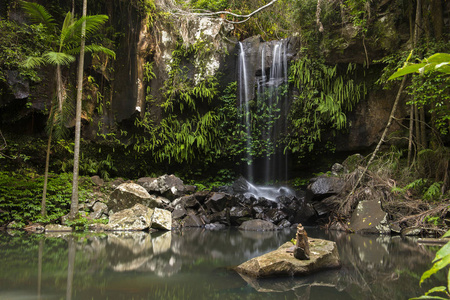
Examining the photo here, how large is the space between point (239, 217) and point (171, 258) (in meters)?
4.67

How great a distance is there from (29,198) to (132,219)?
2748 mm

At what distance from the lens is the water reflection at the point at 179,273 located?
8.23 feet

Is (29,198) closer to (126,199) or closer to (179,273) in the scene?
(126,199)

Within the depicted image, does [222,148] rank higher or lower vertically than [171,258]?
higher

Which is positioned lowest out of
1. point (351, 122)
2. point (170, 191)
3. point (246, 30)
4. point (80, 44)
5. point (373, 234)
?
point (373, 234)

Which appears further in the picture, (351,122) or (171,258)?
(351,122)

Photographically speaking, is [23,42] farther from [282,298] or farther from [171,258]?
[282,298]

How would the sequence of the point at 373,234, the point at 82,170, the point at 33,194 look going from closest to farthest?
the point at 373,234
the point at 33,194
the point at 82,170

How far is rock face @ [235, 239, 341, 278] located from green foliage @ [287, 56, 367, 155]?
7.89 m

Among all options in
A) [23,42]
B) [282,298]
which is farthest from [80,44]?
[282,298]

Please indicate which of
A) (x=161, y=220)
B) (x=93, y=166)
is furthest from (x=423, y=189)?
(x=93, y=166)

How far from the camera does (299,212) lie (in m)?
8.45

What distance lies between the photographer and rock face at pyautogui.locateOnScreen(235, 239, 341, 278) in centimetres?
312

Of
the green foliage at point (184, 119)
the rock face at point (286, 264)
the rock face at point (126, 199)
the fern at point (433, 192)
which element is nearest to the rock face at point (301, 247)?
the rock face at point (286, 264)
